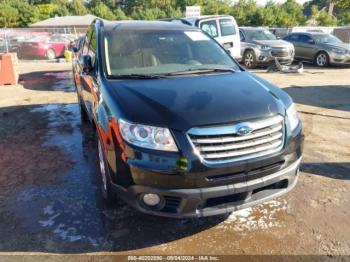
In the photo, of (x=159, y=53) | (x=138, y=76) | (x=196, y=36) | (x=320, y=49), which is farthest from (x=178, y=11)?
(x=138, y=76)

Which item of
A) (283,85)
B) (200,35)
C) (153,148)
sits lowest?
(283,85)

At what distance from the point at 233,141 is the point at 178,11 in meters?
62.5

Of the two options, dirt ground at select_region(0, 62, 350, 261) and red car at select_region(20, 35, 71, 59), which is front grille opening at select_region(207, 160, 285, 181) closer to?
dirt ground at select_region(0, 62, 350, 261)

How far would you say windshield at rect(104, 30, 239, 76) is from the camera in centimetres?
377

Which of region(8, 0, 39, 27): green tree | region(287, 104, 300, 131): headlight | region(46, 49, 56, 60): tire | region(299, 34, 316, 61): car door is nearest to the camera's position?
region(287, 104, 300, 131): headlight

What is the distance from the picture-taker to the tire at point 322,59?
1460 centimetres

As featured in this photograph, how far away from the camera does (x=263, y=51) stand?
13797 millimetres

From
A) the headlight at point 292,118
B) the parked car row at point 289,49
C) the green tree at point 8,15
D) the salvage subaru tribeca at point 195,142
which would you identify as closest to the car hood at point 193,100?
the salvage subaru tribeca at point 195,142

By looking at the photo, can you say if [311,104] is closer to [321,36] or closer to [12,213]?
[12,213]

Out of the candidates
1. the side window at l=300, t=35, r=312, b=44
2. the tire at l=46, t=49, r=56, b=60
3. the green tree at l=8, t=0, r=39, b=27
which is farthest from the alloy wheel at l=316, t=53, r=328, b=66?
the green tree at l=8, t=0, r=39, b=27

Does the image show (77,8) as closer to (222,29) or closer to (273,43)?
(273,43)

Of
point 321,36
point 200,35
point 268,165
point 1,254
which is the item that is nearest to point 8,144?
point 1,254

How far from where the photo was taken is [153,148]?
2.66 m

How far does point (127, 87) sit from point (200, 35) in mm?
1732
